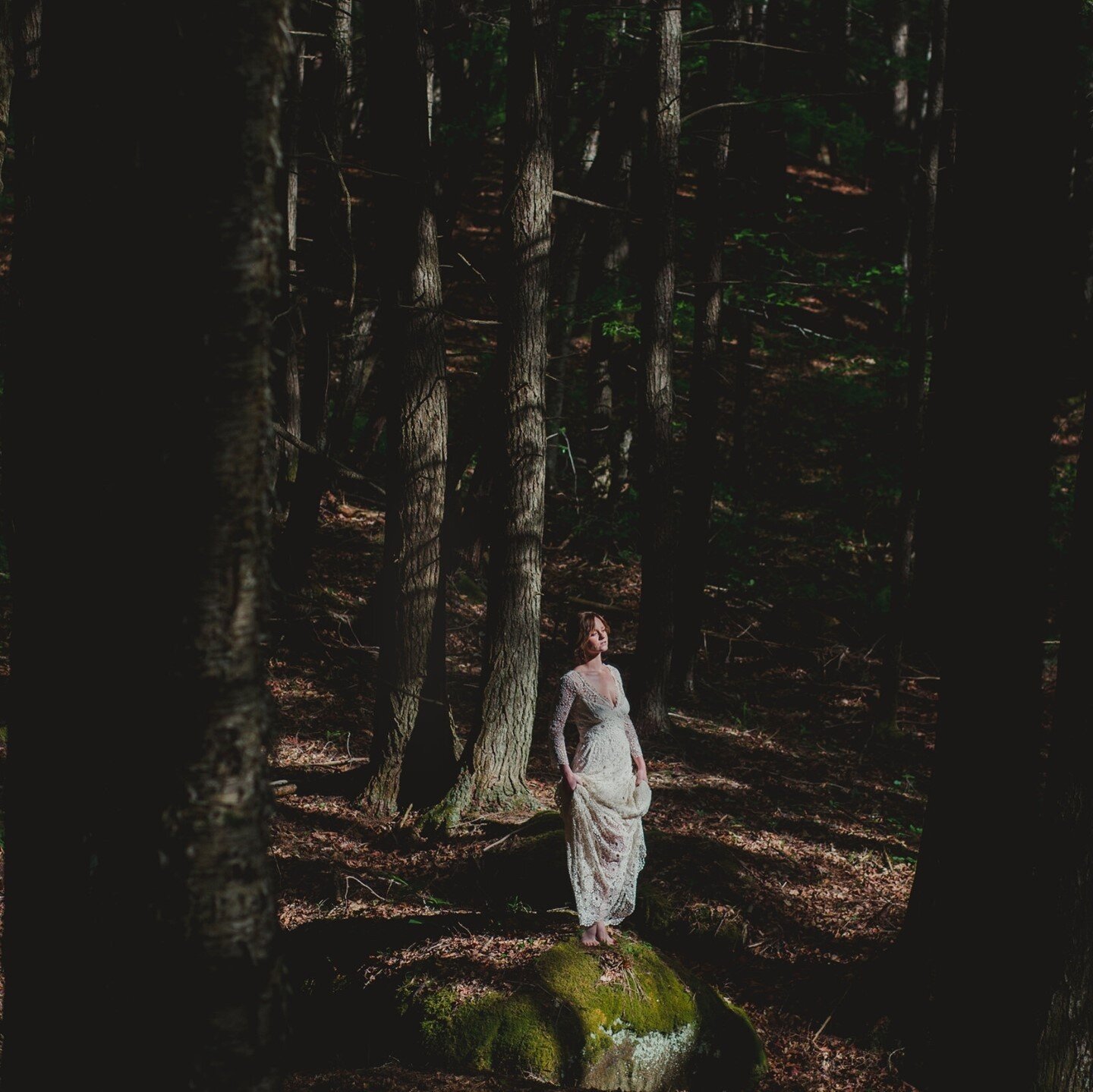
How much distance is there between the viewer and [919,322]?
447 inches

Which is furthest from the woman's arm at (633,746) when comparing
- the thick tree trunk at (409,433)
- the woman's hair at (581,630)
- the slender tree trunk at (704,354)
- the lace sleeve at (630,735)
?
the slender tree trunk at (704,354)

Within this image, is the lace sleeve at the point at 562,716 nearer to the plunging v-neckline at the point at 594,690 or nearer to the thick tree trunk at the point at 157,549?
the plunging v-neckline at the point at 594,690

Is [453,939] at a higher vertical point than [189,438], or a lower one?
lower

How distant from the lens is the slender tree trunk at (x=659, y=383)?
10.7m

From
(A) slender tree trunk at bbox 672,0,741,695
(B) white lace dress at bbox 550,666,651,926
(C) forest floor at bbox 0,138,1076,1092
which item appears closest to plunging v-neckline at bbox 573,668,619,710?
(B) white lace dress at bbox 550,666,651,926

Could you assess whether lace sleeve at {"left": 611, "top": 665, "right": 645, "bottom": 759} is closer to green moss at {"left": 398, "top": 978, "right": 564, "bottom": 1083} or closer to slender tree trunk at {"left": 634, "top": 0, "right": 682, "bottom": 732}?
green moss at {"left": 398, "top": 978, "right": 564, "bottom": 1083}

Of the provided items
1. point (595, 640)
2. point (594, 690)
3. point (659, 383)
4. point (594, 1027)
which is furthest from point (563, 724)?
point (659, 383)

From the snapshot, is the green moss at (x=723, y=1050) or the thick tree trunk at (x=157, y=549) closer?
the thick tree trunk at (x=157, y=549)

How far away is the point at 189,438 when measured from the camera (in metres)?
1.92

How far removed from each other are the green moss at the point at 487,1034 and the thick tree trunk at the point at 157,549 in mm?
3326

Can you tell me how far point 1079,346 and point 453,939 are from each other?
18268mm

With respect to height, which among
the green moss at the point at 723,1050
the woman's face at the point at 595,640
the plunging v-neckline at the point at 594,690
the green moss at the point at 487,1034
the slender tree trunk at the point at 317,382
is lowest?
the green moss at the point at 723,1050

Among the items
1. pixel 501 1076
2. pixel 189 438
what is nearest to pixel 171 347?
pixel 189 438

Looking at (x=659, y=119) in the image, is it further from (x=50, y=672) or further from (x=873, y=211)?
(x=873, y=211)
